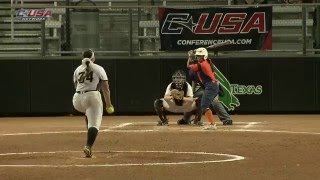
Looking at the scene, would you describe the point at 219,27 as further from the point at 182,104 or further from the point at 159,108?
the point at 159,108

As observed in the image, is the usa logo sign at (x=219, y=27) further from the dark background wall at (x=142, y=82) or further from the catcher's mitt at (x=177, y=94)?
the catcher's mitt at (x=177, y=94)

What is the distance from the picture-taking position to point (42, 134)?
55.4 feet

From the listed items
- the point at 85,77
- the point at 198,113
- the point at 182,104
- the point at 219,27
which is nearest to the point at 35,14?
the point at 219,27

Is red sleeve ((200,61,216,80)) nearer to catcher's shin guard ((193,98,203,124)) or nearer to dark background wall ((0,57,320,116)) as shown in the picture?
catcher's shin guard ((193,98,203,124))

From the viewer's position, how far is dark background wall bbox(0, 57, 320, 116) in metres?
23.7

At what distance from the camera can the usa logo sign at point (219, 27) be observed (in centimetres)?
2364

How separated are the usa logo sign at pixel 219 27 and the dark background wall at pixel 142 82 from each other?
0.61 metres

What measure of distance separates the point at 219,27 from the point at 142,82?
3.09 metres

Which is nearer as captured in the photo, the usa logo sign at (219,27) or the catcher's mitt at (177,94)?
the catcher's mitt at (177,94)

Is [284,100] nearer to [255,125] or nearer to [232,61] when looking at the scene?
[232,61]

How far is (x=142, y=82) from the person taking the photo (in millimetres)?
23844

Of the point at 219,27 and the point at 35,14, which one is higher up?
the point at 35,14

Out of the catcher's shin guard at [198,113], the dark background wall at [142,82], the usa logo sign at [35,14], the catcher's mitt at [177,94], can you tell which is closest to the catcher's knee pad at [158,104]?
the catcher's mitt at [177,94]

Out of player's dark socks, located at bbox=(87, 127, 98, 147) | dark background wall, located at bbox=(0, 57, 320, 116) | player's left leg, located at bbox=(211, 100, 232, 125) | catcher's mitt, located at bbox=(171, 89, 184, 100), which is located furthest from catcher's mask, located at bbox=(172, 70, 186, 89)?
player's dark socks, located at bbox=(87, 127, 98, 147)
